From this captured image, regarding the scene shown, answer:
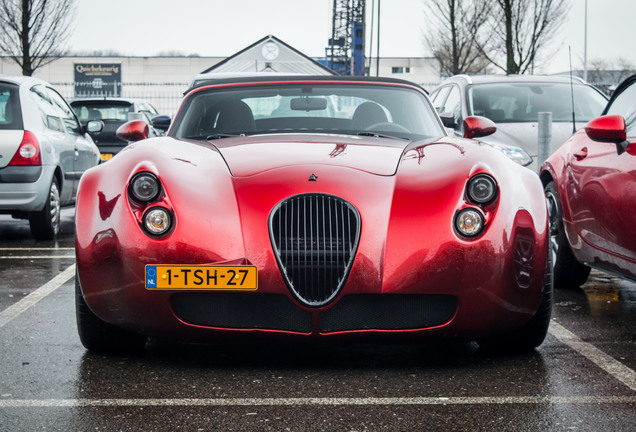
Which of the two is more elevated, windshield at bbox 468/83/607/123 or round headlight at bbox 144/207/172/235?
windshield at bbox 468/83/607/123

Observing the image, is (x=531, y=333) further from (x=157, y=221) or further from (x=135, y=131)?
(x=135, y=131)

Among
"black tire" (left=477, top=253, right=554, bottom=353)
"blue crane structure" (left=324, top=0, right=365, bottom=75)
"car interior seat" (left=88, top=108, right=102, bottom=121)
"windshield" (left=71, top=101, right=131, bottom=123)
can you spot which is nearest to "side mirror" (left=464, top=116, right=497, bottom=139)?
"black tire" (left=477, top=253, right=554, bottom=353)

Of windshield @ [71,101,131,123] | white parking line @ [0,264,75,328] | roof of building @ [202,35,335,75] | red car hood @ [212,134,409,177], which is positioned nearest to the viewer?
red car hood @ [212,134,409,177]

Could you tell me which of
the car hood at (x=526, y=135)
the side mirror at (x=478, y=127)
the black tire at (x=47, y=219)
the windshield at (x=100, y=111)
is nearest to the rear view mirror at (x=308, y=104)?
the side mirror at (x=478, y=127)

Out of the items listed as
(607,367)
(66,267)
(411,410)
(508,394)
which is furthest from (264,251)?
(66,267)

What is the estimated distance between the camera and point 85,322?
4113mm

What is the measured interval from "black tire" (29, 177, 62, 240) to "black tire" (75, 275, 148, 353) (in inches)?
193

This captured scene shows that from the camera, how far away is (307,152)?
4.18 metres

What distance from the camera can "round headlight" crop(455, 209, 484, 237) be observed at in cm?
374

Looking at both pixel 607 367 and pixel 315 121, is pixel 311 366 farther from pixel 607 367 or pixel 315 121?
pixel 315 121

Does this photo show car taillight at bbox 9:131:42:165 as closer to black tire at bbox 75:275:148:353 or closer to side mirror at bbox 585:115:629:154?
black tire at bbox 75:275:148:353

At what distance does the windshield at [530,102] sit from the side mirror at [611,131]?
17.0 feet

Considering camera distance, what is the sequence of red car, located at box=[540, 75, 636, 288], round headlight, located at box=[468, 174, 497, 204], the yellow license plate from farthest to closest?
red car, located at box=[540, 75, 636, 288], round headlight, located at box=[468, 174, 497, 204], the yellow license plate

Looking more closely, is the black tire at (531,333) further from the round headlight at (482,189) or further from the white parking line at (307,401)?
the white parking line at (307,401)
